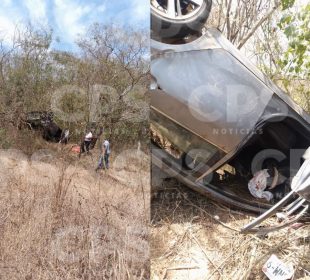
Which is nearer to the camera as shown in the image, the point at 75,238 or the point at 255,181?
the point at 75,238

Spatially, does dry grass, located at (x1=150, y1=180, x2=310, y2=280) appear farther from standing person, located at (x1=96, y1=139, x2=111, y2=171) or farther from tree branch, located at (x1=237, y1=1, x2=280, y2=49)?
tree branch, located at (x1=237, y1=1, x2=280, y2=49)

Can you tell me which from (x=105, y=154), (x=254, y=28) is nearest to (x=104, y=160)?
(x=105, y=154)

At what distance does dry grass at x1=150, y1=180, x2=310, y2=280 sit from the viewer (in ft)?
4.46

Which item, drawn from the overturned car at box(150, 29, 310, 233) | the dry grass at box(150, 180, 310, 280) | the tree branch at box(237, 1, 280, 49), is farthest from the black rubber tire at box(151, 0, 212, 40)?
the tree branch at box(237, 1, 280, 49)

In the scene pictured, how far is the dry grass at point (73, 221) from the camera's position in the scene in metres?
1.28

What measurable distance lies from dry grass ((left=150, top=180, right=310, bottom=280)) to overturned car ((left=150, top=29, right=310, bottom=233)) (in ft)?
0.32

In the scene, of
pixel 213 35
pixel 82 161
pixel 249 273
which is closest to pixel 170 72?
pixel 213 35

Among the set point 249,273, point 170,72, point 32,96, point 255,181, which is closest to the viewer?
point 249,273

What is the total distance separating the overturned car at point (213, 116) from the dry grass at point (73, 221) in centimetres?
17

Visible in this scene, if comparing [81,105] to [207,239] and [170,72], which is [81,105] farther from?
[207,239]

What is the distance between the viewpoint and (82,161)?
1.51 meters

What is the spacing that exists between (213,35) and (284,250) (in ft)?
2.70

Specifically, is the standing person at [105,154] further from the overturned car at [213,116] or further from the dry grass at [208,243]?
the dry grass at [208,243]

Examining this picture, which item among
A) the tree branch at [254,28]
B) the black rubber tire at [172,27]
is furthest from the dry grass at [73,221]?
the tree branch at [254,28]
